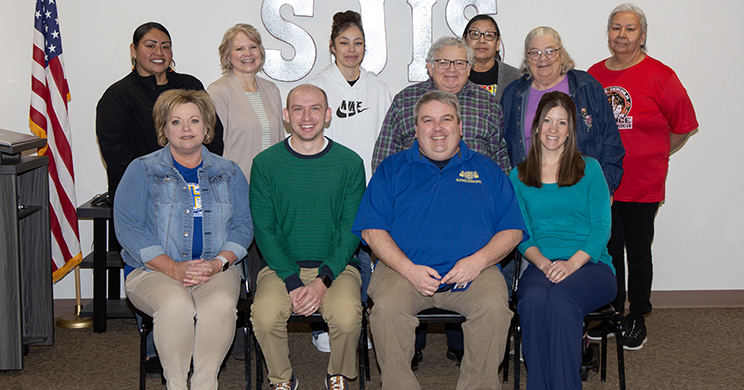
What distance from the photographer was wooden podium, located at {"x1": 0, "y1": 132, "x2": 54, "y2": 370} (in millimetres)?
3223

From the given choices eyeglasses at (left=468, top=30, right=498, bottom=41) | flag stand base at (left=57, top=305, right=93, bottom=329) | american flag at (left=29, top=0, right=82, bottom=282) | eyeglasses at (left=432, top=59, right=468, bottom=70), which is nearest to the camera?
eyeglasses at (left=432, top=59, right=468, bottom=70)

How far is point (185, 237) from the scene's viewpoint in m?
2.84

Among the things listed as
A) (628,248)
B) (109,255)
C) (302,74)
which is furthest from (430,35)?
(109,255)

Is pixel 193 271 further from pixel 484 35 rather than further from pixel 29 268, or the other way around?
pixel 484 35

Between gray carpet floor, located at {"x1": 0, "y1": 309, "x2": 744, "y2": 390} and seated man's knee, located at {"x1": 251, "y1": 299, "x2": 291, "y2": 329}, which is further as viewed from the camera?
gray carpet floor, located at {"x1": 0, "y1": 309, "x2": 744, "y2": 390}

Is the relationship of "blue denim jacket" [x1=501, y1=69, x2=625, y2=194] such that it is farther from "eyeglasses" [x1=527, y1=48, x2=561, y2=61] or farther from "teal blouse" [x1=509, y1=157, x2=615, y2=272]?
"teal blouse" [x1=509, y1=157, x2=615, y2=272]

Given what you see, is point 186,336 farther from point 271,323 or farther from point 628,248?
point 628,248

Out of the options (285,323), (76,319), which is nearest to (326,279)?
(285,323)

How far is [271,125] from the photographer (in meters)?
3.47

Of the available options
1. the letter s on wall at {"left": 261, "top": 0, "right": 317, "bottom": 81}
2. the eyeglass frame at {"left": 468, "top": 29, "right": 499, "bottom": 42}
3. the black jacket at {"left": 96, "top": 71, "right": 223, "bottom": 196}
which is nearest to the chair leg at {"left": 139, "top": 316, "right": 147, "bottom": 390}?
the black jacket at {"left": 96, "top": 71, "right": 223, "bottom": 196}

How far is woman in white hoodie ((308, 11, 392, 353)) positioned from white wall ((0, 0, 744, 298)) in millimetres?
652

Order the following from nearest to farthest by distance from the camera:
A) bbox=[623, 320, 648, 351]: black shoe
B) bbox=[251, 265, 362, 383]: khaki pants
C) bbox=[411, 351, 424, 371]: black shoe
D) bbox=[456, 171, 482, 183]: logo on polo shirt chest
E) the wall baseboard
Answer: bbox=[251, 265, 362, 383]: khaki pants < bbox=[456, 171, 482, 183]: logo on polo shirt chest < bbox=[411, 351, 424, 371]: black shoe < bbox=[623, 320, 648, 351]: black shoe < the wall baseboard

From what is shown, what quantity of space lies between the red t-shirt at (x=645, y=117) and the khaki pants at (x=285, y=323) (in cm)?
194

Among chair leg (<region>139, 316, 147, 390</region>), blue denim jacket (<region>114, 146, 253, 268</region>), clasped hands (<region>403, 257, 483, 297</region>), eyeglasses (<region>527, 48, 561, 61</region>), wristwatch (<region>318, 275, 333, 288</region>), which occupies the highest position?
eyeglasses (<region>527, 48, 561, 61</region>)
